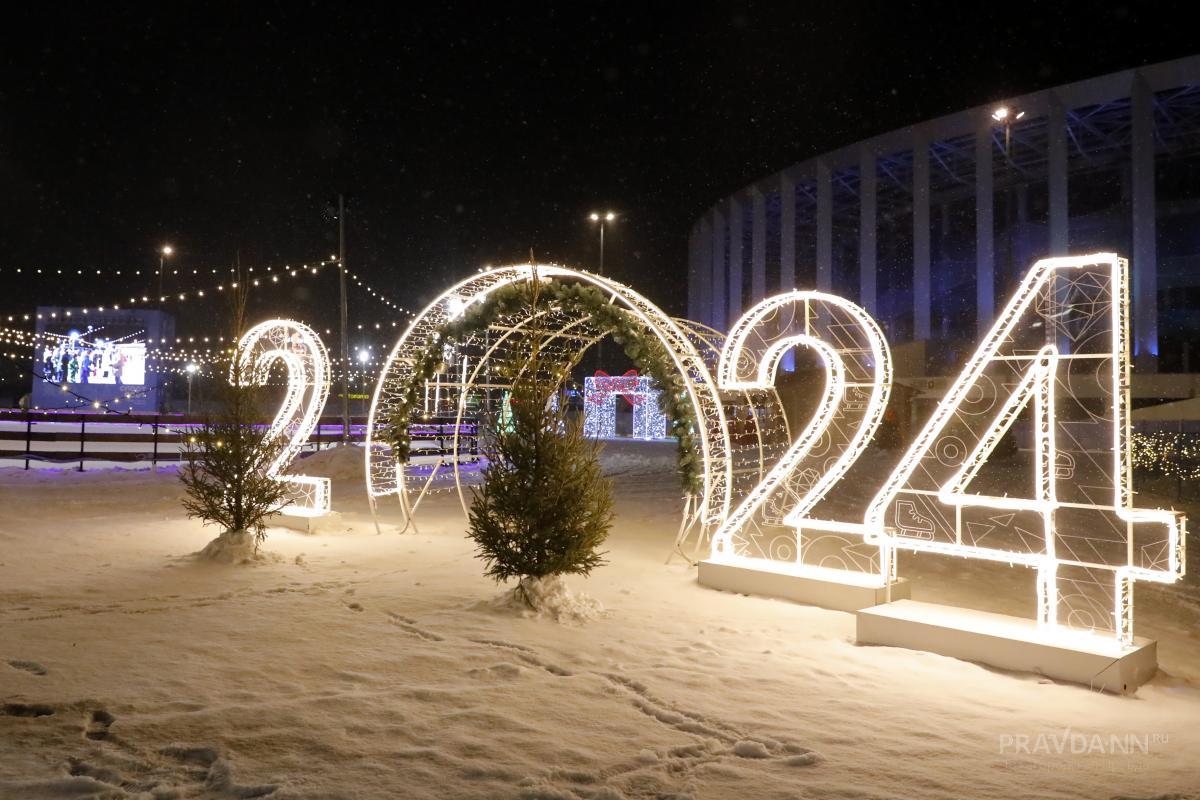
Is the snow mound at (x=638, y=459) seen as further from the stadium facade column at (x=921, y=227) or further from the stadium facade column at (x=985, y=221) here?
the stadium facade column at (x=985, y=221)

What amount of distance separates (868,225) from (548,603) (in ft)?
94.7

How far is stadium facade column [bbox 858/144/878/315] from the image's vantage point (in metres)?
32.6

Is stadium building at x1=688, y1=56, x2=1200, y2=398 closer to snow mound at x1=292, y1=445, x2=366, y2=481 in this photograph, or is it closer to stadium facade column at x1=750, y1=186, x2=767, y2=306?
stadium facade column at x1=750, y1=186, x2=767, y2=306

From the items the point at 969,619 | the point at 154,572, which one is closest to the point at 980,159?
the point at 969,619

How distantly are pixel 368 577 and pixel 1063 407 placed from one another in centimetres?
2418

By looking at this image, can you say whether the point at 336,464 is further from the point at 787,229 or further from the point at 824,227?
the point at 787,229

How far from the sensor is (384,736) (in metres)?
4.38

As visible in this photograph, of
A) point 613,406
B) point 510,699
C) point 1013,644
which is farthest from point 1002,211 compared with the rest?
point 510,699

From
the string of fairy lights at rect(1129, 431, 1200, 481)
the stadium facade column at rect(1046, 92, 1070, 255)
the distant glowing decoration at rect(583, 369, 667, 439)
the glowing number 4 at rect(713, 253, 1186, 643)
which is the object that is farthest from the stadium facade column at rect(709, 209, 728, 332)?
the glowing number 4 at rect(713, 253, 1186, 643)

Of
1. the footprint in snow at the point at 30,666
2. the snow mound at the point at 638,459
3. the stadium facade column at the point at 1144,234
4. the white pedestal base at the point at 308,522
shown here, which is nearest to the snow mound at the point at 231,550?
the white pedestal base at the point at 308,522

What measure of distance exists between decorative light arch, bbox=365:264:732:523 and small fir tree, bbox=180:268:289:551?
1893 millimetres

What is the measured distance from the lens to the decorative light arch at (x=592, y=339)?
9516 mm

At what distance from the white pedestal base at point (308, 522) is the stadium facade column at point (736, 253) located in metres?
31.7

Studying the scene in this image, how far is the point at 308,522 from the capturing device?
11.5 m
